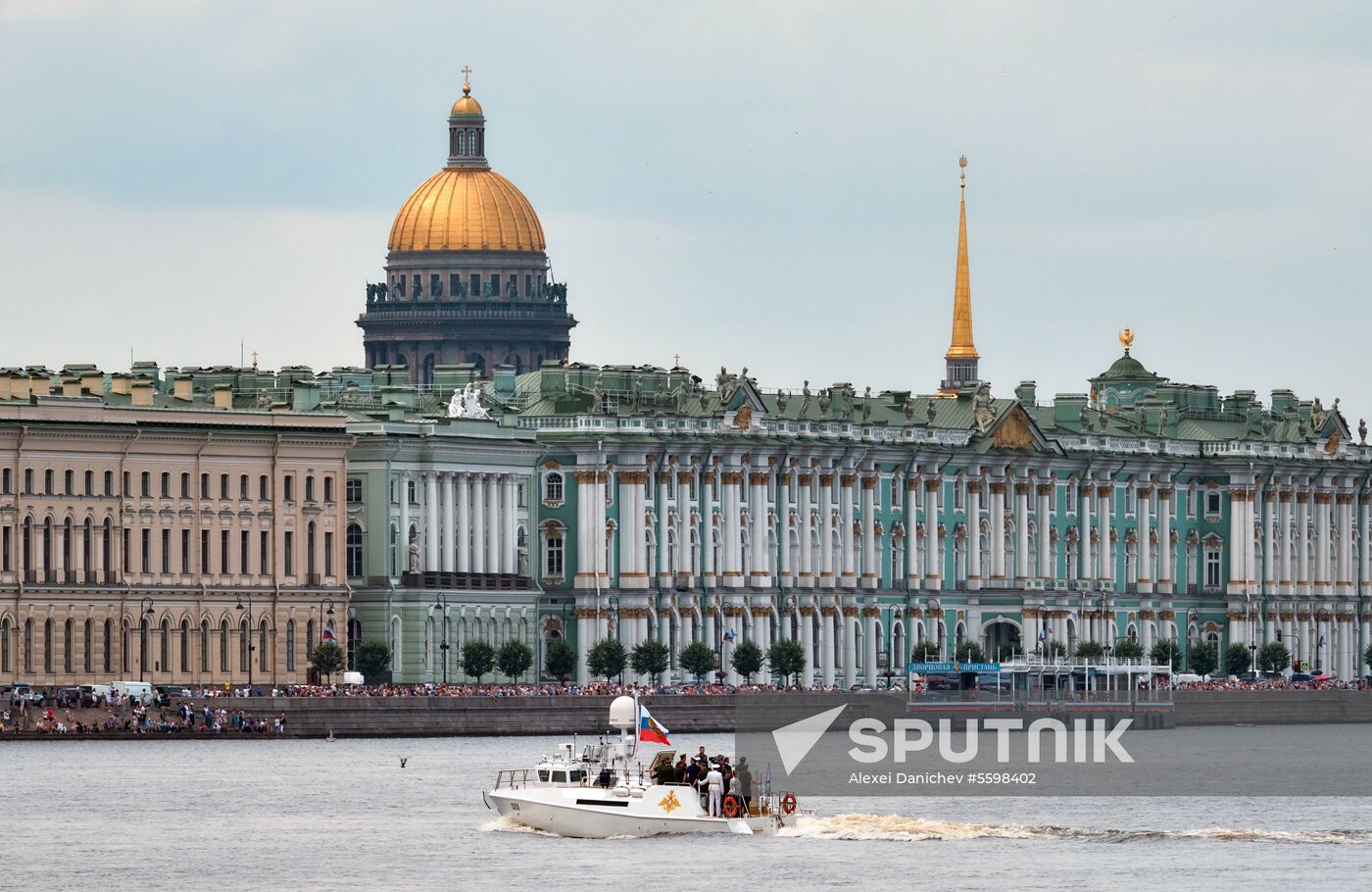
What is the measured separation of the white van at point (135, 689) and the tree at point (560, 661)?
1854cm

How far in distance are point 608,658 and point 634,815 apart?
52077 mm

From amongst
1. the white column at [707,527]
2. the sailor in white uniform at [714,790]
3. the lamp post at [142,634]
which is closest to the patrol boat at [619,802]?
the sailor in white uniform at [714,790]

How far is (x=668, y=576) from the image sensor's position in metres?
140

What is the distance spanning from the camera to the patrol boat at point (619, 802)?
83.1m

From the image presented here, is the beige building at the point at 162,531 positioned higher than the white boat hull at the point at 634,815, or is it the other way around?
the beige building at the point at 162,531

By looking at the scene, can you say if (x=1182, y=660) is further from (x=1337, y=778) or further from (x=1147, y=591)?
(x=1337, y=778)

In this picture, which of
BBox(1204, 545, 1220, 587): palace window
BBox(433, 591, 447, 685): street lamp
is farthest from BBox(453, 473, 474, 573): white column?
BBox(1204, 545, 1220, 587): palace window

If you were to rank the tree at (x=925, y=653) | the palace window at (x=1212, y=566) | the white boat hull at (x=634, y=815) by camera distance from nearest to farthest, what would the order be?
the white boat hull at (x=634, y=815) < the tree at (x=925, y=653) < the palace window at (x=1212, y=566)

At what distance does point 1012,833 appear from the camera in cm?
8562

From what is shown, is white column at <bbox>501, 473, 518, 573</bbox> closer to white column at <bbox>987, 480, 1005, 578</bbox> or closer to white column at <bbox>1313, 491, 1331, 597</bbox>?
white column at <bbox>987, 480, 1005, 578</bbox>

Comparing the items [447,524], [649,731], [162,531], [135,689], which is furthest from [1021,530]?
[649,731]

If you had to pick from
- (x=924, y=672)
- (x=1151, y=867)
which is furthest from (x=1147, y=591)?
(x=1151, y=867)

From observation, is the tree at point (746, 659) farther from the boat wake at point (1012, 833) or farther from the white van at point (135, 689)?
the boat wake at point (1012, 833)

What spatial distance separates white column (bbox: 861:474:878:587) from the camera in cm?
14875
